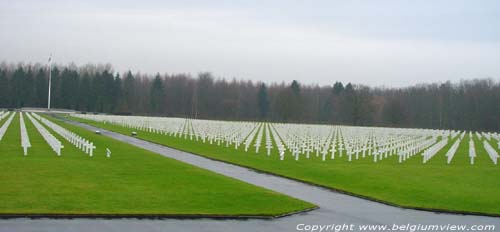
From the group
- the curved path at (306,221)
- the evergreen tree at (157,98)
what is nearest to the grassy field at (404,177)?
the curved path at (306,221)

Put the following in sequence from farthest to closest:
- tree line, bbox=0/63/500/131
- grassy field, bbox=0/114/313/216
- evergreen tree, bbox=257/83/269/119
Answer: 1. evergreen tree, bbox=257/83/269/119
2. tree line, bbox=0/63/500/131
3. grassy field, bbox=0/114/313/216

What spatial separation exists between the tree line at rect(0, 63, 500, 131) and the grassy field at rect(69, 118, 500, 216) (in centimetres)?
7347

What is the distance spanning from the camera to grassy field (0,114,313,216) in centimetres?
1429

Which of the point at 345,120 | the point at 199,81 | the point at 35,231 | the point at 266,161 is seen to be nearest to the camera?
the point at 35,231

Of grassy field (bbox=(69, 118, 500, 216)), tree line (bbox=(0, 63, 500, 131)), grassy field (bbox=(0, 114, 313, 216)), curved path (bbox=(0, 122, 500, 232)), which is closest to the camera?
curved path (bbox=(0, 122, 500, 232))

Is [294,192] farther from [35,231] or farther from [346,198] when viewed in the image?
[35,231]

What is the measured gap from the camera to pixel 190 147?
3550cm

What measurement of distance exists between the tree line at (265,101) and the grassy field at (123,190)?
8467 cm

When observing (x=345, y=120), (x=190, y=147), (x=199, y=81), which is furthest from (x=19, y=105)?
(x=190, y=147)

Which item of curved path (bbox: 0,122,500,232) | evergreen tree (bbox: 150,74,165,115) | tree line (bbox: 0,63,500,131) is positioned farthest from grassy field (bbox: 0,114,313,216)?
evergreen tree (bbox: 150,74,165,115)

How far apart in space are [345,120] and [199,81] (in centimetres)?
Result: 4675

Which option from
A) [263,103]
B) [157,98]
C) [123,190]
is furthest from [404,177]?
[157,98]

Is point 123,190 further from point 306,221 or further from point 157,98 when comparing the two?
point 157,98

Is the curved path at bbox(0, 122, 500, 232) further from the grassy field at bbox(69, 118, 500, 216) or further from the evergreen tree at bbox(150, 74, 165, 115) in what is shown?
the evergreen tree at bbox(150, 74, 165, 115)
